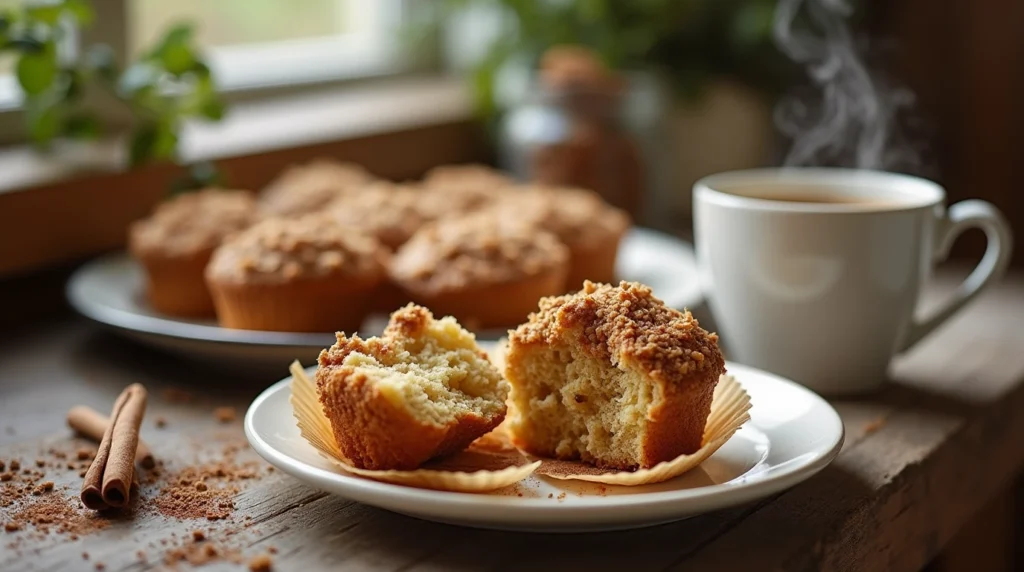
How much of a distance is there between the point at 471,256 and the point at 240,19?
3.58ft

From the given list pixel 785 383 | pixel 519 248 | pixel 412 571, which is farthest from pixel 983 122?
pixel 412 571

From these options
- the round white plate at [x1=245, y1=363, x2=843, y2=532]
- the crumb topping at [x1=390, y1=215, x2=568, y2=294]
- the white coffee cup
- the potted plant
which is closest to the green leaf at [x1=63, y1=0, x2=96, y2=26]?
the potted plant

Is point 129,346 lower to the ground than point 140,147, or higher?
lower

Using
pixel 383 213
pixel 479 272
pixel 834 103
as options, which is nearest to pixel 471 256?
pixel 479 272

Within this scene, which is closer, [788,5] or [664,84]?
[788,5]

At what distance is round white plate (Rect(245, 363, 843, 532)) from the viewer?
0.85 m

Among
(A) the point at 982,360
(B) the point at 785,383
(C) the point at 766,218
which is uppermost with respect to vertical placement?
(C) the point at 766,218

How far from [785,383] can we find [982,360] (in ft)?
1.89

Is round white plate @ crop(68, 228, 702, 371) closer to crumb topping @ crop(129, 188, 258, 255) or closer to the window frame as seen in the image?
crumb topping @ crop(129, 188, 258, 255)

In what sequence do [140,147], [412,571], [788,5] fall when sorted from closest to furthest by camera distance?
[412,571], [140,147], [788,5]

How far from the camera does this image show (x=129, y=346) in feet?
5.22

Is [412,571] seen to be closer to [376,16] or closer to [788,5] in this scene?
[788,5]

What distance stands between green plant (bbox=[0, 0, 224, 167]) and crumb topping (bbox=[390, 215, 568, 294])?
476mm

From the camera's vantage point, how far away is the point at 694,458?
98 cm
